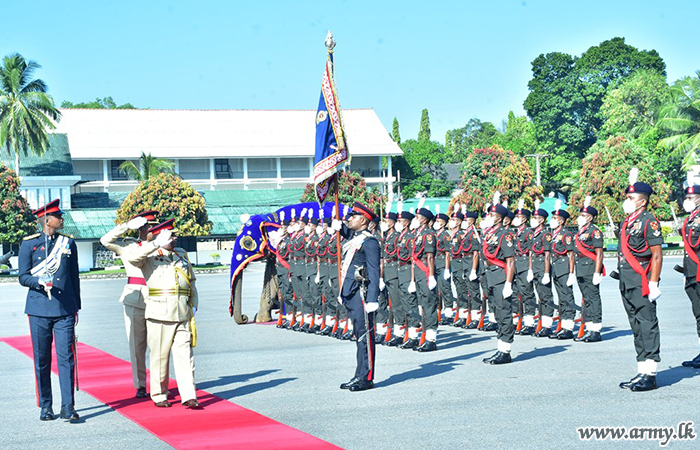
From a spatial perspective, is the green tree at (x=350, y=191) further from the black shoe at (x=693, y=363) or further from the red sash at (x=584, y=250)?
the black shoe at (x=693, y=363)

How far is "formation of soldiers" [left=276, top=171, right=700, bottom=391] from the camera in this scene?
9.27m

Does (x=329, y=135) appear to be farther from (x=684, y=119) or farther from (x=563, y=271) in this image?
(x=684, y=119)

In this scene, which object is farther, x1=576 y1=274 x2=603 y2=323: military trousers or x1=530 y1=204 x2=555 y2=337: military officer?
x1=530 y1=204 x2=555 y2=337: military officer

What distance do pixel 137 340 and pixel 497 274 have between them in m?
4.91

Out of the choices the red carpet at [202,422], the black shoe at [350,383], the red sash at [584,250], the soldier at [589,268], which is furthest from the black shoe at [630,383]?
the red sash at [584,250]

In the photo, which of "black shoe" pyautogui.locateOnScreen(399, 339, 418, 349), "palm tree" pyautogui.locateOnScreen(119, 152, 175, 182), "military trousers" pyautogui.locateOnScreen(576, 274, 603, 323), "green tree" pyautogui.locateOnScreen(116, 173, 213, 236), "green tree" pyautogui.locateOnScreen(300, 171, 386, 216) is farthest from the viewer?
"palm tree" pyautogui.locateOnScreen(119, 152, 175, 182)

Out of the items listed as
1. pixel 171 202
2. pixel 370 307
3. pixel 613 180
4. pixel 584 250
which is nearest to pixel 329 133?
pixel 584 250

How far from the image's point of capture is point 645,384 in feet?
28.9

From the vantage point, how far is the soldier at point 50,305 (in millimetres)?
8227

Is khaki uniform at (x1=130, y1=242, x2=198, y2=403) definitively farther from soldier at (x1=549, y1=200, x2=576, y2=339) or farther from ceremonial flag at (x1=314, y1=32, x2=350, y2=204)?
soldier at (x1=549, y1=200, x2=576, y2=339)

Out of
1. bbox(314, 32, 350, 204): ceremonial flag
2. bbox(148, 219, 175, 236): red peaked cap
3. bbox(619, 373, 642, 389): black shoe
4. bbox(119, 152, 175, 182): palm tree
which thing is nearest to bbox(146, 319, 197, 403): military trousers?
bbox(148, 219, 175, 236): red peaked cap

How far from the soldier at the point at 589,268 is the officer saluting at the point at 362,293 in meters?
4.60

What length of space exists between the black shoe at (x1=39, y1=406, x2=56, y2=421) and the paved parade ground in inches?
7.3

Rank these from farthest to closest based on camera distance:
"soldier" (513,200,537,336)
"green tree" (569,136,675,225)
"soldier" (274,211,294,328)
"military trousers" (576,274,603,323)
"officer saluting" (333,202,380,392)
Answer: "green tree" (569,136,675,225) → "soldier" (274,211,294,328) → "soldier" (513,200,537,336) → "military trousers" (576,274,603,323) → "officer saluting" (333,202,380,392)
